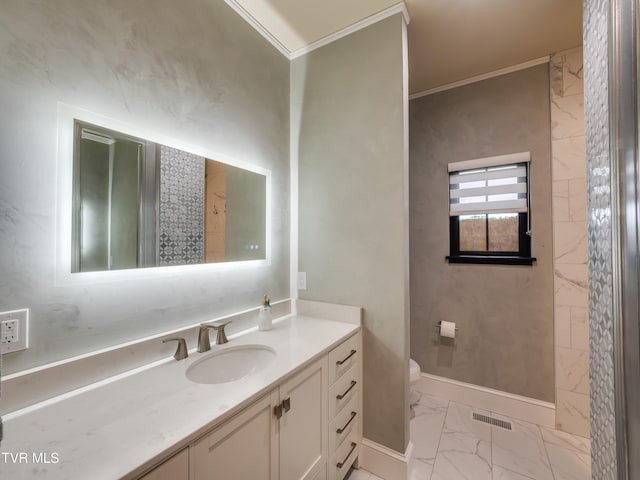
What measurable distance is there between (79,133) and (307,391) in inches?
53.4

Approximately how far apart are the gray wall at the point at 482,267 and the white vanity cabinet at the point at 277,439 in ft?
4.95

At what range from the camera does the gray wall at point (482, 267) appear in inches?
79.2

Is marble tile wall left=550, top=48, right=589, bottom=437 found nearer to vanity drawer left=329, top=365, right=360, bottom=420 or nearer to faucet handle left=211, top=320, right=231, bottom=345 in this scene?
vanity drawer left=329, top=365, right=360, bottom=420

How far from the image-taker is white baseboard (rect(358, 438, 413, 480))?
1507 mm

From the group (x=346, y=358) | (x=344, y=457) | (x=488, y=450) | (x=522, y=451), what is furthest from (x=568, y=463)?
(x=346, y=358)

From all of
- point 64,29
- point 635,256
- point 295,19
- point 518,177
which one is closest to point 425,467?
point 635,256

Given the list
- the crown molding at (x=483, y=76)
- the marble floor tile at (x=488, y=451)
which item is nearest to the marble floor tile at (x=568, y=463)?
the marble floor tile at (x=488, y=451)

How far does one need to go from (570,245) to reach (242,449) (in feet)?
7.80

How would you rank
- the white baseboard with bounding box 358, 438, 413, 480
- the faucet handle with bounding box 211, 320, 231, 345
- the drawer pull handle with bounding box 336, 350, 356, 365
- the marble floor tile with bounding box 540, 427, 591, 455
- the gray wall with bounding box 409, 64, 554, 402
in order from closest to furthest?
the faucet handle with bounding box 211, 320, 231, 345 → the drawer pull handle with bounding box 336, 350, 356, 365 → the white baseboard with bounding box 358, 438, 413, 480 → the marble floor tile with bounding box 540, 427, 591, 455 → the gray wall with bounding box 409, 64, 554, 402

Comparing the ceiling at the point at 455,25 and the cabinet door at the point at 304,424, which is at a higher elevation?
the ceiling at the point at 455,25

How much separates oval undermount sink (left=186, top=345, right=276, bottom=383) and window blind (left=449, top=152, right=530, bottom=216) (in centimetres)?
195

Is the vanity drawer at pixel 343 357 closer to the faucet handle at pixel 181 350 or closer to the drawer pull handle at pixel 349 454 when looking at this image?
the drawer pull handle at pixel 349 454

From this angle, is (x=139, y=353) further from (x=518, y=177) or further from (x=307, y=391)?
(x=518, y=177)

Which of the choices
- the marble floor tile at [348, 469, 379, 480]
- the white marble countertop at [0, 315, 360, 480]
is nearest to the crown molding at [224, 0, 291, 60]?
the white marble countertop at [0, 315, 360, 480]
